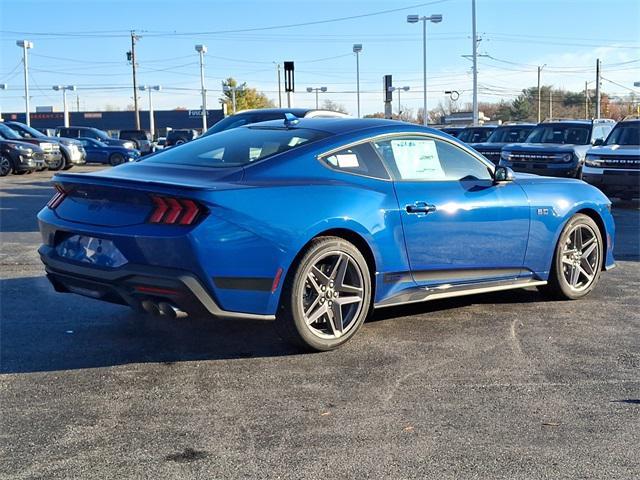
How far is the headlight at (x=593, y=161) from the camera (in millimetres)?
14305

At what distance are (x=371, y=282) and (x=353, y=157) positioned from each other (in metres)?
0.87

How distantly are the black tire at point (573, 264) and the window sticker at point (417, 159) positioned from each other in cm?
144

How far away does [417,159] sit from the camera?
5355 millimetres

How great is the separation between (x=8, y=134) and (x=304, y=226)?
1965 cm

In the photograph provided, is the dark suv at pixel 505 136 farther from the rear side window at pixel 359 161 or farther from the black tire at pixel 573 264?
the rear side window at pixel 359 161

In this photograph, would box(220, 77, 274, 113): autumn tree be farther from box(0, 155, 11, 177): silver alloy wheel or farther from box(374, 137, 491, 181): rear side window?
box(374, 137, 491, 181): rear side window

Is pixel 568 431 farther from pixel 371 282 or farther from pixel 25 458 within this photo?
pixel 25 458

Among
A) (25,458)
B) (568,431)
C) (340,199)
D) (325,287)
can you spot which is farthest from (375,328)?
(25,458)

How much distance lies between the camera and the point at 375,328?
5363 mm

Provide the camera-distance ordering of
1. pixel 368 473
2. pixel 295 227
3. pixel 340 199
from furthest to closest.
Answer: pixel 340 199, pixel 295 227, pixel 368 473

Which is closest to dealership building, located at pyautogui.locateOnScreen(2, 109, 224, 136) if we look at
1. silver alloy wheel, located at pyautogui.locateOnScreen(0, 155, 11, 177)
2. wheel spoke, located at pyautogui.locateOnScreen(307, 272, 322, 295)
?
silver alloy wheel, located at pyautogui.locateOnScreen(0, 155, 11, 177)

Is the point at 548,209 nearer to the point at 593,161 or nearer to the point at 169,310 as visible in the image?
the point at 169,310

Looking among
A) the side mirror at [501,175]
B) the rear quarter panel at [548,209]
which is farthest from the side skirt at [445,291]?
the side mirror at [501,175]

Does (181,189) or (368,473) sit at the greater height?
(181,189)
